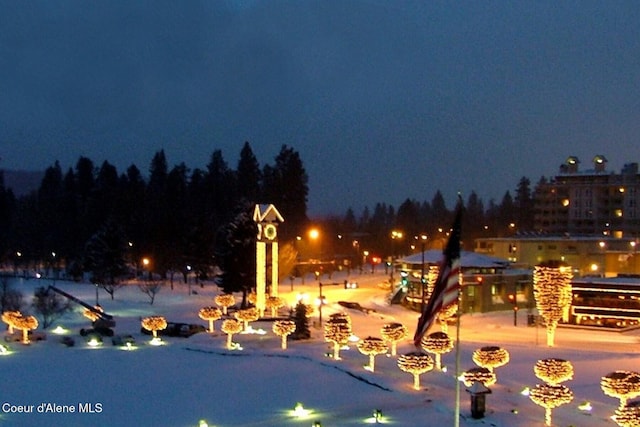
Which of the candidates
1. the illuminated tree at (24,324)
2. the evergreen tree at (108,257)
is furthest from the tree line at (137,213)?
the illuminated tree at (24,324)

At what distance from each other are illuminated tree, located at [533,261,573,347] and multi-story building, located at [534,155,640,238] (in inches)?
1875

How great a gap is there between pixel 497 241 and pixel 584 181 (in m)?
25.5

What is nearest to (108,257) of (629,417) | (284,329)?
(284,329)

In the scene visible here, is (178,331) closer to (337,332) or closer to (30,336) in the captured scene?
(30,336)

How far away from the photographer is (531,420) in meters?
18.0

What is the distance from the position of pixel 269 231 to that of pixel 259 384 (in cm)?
2099

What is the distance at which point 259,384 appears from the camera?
75.0 feet

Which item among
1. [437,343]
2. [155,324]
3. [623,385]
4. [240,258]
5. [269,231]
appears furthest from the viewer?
[240,258]

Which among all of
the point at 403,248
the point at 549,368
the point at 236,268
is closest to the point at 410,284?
the point at 236,268

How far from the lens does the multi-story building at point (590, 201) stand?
8075cm

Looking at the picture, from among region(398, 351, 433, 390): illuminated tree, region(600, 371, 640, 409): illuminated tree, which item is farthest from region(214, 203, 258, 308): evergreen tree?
region(600, 371, 640, 409): illuminated tree

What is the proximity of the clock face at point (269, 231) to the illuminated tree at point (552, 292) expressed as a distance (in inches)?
658

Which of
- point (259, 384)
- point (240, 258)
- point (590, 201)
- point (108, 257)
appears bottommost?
Result: point (259, 384)

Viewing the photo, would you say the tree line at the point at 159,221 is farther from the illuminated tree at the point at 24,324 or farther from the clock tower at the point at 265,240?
the illuminated tree at the point at 24,324
